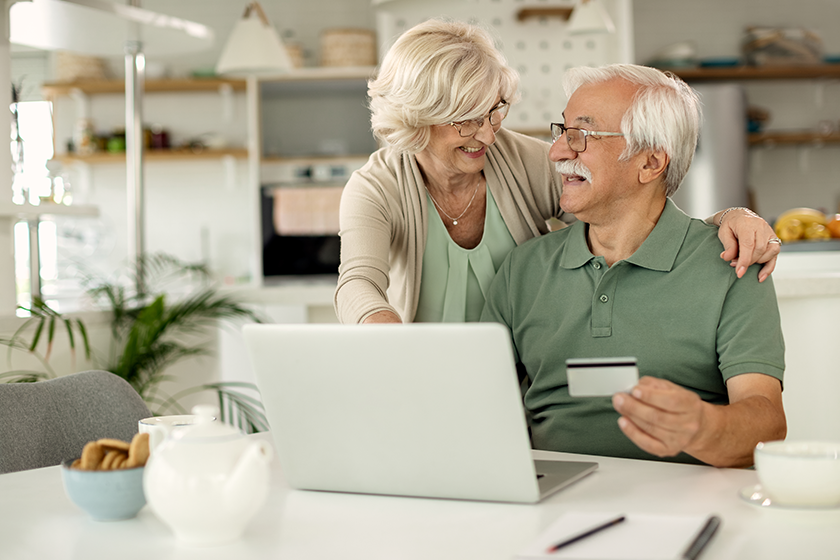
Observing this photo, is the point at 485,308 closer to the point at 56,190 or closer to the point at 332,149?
the point at 56,190

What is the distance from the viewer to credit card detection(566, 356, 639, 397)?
95cm

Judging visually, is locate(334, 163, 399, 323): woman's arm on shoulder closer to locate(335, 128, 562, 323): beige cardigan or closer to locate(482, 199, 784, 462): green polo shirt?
locate(335, 128, 562, 323): beige cardigan

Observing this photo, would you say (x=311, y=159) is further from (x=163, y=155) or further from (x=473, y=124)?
(x=473, y=124)

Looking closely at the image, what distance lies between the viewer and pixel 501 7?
5391 mm

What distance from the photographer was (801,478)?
0.92 m

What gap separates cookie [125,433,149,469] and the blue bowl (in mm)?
12

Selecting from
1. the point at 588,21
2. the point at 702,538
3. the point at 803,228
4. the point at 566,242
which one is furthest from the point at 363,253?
the point at 588,21

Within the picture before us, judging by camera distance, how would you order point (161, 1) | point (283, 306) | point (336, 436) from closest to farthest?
1. point (336, 436)
2. point (283, 306)
3. point (161, 1)

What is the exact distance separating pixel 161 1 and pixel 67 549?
5999mm

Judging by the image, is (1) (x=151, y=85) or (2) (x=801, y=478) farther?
(1) (x=151, y=85)

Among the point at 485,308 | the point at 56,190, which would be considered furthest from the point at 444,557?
the point at 56,190

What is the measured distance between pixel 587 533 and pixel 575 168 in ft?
2.93

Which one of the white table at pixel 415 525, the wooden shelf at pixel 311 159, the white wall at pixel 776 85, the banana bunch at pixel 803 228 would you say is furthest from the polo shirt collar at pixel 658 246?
the white wall at pixel 776 85

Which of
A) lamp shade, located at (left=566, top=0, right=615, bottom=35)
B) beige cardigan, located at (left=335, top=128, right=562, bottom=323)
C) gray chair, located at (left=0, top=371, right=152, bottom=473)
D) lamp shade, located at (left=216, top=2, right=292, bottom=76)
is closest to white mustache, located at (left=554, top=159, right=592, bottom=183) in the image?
beige cardigan, located at (left=335, top=128, right=562, bottom=323)
